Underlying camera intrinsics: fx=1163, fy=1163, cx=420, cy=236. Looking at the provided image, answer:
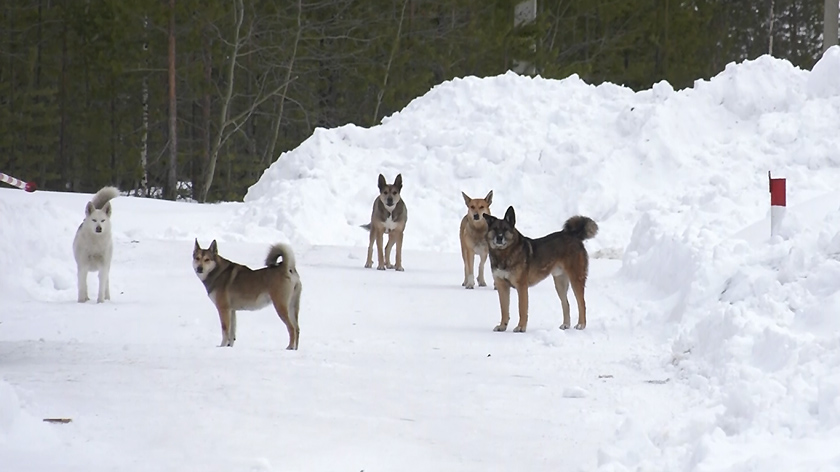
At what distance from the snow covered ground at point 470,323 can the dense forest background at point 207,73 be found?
33.9 ft

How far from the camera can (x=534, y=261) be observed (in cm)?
1164

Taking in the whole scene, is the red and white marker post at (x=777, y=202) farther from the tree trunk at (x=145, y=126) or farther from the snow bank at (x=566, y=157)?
the tree trunk at (x=145, y=126)

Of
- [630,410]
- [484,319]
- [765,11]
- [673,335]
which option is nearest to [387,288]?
[484,319]

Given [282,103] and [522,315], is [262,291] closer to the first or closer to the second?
[522,315]

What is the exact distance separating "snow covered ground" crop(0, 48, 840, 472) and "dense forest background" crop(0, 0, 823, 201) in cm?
1032

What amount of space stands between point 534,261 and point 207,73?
959 inches

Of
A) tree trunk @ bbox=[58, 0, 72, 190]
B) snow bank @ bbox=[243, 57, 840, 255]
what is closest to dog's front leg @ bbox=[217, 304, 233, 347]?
snow bank @ bbox=[243, 57, 840, 255]

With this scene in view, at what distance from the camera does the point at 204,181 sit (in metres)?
34.2

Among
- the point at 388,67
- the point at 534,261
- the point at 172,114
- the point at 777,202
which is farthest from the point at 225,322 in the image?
the point at 388,67

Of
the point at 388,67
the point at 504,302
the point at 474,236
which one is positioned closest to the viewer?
the point at 504,302

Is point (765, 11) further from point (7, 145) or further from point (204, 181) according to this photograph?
point (7, 145)

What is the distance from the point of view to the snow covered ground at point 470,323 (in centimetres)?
620

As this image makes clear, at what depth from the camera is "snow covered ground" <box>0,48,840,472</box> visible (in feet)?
20.3

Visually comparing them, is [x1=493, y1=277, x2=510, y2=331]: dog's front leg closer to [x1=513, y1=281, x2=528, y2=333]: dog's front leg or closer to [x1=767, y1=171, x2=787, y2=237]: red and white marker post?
[x1=513, y1=281, x2=528, y2=333]: dog's front leg
